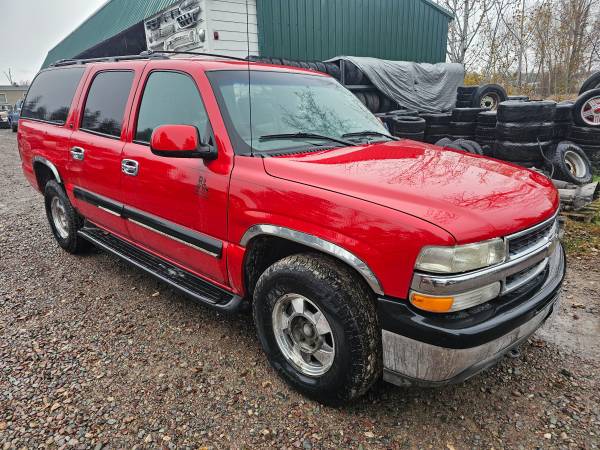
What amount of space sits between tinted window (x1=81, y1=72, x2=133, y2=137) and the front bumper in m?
2.66

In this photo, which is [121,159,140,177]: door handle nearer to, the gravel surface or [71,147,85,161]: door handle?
[71,147,85,161]: door handle

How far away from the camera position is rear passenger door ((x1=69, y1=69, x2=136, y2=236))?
133 inches

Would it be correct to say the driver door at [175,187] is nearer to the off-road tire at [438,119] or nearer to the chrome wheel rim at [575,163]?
the chrome wheel rim at [575,163]

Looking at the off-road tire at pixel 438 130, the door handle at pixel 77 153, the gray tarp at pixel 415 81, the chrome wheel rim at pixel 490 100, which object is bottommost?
the door handle at pixel 77 153

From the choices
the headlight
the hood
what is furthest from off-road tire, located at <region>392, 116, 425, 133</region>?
the headlight

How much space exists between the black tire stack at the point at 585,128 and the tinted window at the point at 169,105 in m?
6.23

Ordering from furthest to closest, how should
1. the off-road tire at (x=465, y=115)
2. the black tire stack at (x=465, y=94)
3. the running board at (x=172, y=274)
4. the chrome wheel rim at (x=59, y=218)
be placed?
1. the black tire stack at (x=465, y=94)
2. the off-road tire at (x=465, y=115)
3. the chrome wheel rim at (x=59, y=218)
4. the running board at (x=172, y=274)

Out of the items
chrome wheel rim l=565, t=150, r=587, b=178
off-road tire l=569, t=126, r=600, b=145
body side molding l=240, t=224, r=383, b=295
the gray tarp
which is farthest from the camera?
the gray tarp

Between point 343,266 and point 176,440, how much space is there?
125 centimetres

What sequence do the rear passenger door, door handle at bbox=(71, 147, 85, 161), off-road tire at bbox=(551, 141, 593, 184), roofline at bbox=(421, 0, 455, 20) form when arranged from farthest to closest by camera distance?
1. roofline at bbox=(421, 0, 455, 20)
2. off-road tire at bbox=(551, 141, 593, 184)
3. door handle at bbox=(71, 147, 85, 161)
4. the rear passenger door

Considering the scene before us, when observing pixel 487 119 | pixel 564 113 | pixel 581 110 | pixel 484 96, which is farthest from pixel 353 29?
pixel 581 110

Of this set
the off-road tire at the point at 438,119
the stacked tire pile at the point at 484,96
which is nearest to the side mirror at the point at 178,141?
the off-road tire at the point at 438,119

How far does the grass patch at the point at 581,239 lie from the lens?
170 inches

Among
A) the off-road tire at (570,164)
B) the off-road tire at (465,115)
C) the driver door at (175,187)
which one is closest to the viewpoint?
the driver door at (175,187)
